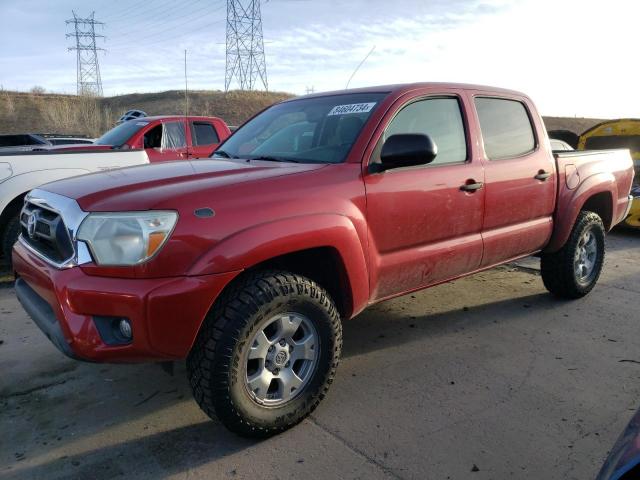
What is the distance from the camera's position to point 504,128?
4.21 meters

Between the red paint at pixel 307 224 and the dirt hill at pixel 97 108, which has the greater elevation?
the dirt hill at pixel 97 108

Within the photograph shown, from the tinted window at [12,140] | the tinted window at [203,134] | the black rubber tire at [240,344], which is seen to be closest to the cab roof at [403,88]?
the black rubber tire at [240,344]

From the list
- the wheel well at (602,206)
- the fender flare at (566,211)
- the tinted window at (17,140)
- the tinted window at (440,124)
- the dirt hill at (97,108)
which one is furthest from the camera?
the dirt hill at (97,108)

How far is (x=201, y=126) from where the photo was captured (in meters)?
9.23

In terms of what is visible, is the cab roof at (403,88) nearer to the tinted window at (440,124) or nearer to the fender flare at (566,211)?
the tinted window at (440,124)

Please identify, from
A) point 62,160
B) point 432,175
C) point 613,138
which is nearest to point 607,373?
point 432,175

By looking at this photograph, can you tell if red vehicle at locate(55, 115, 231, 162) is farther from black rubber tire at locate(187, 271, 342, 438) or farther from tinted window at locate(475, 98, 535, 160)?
black rubber tire at locate(187, 271, 342, 438)

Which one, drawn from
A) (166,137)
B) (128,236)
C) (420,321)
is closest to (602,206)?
(420,321)

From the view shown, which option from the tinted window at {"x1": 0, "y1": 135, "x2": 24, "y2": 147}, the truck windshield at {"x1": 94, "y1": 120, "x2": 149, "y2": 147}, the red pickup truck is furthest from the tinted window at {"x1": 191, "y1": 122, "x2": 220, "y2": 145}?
the red pickup truck

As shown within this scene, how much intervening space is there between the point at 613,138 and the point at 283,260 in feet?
27.6

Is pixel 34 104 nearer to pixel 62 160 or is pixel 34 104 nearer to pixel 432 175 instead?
pixel 62 160

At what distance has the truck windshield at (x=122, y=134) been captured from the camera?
28.1 ft

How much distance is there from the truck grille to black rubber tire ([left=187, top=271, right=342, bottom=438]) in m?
0.76

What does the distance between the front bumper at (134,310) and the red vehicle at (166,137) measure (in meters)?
6.29
